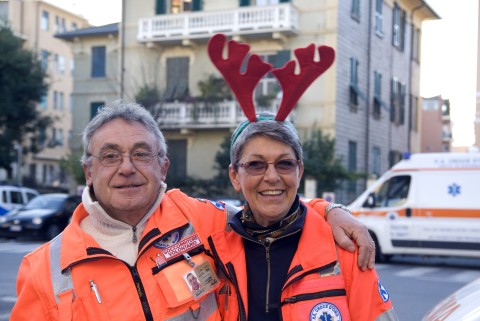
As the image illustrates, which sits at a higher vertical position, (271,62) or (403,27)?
(403,27)

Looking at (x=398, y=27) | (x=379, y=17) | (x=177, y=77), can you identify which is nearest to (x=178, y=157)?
(x=177, y=77)

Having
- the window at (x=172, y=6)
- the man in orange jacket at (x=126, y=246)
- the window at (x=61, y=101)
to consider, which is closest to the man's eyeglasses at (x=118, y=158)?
the man in orange jacket at (x=126, y=246)

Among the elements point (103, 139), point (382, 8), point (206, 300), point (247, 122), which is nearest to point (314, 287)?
point (206, 300)

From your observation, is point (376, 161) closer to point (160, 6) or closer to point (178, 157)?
point (178, 157)

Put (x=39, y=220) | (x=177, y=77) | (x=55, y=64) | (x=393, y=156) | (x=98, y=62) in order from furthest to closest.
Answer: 1. (x=55, y=64)
2. (x=393, y=156)
3. (x=98, y=62)
4. (x=177, y=77)
5. (x=39, y=220)

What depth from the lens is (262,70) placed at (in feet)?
10.3

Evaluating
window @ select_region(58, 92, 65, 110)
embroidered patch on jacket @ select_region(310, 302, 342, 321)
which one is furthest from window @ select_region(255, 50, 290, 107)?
window @ select_region(58, 92, 65, 110)

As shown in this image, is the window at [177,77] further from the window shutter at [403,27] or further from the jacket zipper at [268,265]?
the jacket zipper at [268,265]

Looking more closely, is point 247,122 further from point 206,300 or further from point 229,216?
point 206,300

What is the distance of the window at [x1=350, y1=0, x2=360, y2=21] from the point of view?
1029 inches

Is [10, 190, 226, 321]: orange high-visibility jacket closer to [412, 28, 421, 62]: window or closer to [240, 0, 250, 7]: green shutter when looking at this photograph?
[240, 0, 250, 7]: green shutter

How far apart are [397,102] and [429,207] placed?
1830 centimetres

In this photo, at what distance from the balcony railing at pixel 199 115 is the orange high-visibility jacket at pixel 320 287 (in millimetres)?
22071

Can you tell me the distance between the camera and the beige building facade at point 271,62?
25.2m
